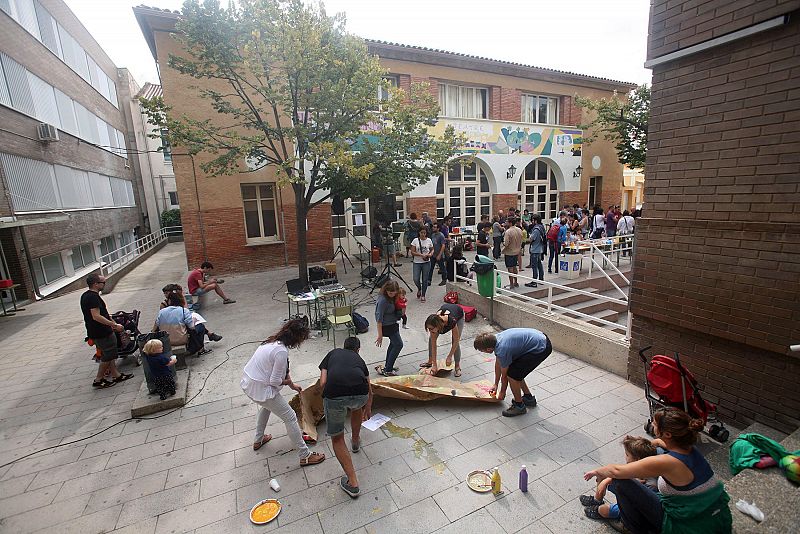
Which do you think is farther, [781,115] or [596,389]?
[596,389]

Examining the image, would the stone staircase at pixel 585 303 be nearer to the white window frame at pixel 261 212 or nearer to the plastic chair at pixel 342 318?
the plastic chair at pixel 342 318

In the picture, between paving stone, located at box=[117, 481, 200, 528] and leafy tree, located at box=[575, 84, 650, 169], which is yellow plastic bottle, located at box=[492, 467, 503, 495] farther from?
leafy tree, located at box=[575, 84, 650, 169]

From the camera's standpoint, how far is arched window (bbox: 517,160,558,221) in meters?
18.8

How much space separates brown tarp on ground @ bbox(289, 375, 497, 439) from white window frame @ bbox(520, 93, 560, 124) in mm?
15909

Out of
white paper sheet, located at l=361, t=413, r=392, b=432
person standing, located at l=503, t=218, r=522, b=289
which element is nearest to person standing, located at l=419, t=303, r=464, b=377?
white paper sheet, located at l=361, t=413, r=392, b=432

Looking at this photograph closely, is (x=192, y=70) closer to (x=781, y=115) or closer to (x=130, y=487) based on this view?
(x=130, y=487)

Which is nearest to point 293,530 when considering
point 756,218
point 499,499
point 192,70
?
point 499,499

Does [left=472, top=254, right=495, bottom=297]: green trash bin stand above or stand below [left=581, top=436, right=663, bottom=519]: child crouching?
above

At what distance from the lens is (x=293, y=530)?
10.7ft

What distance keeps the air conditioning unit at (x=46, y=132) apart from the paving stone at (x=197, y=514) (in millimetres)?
16282

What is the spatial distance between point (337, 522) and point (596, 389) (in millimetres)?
3962

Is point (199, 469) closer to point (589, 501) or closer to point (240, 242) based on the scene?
point (589, 501)

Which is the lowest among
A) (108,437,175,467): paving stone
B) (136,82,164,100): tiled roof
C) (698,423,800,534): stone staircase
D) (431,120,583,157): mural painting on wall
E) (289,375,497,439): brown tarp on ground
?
(108,437,175,467): paving stone

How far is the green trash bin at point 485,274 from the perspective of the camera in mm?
8023
